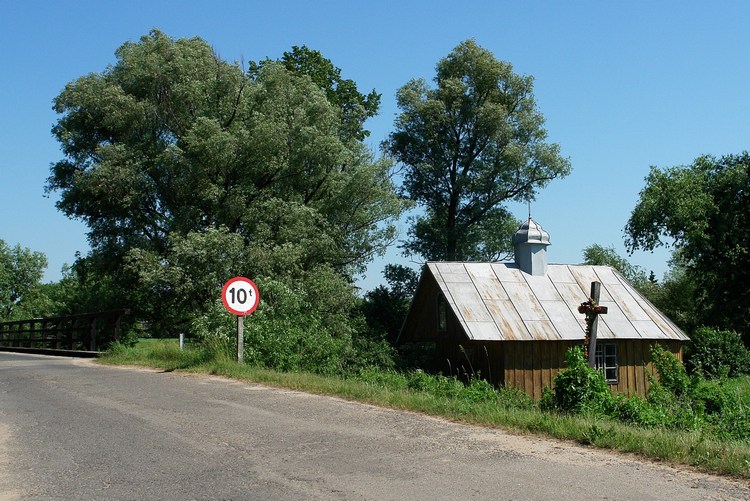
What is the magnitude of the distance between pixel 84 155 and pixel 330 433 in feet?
90.4

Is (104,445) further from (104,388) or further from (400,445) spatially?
(104,388)

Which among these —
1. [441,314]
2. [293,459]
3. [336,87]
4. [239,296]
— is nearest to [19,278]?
[336,87]

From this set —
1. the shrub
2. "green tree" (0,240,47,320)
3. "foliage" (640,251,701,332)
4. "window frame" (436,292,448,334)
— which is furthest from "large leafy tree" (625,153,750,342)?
"green tree" (0,240,47,320)

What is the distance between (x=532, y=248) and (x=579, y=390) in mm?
20349

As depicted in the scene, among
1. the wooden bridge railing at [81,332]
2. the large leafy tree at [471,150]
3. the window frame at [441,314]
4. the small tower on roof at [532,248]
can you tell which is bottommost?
the wooden bridge railing at [81,332]

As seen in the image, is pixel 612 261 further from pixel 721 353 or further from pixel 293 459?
pixel 293 459

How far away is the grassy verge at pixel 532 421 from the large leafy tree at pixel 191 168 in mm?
15664

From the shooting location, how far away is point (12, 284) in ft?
276

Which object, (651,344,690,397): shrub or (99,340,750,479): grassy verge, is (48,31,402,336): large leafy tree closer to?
(99,340,750,479): grassy verge

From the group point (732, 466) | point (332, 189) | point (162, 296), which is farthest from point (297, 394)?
point (332, 189)

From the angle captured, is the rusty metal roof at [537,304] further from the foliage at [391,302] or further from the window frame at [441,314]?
the foliage at [391,302]

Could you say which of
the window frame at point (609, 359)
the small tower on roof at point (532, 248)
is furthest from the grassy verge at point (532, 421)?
the small tower on roof at point (532, 248)

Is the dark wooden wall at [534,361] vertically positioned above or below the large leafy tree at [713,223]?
below

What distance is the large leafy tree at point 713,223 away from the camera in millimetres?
38844
